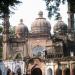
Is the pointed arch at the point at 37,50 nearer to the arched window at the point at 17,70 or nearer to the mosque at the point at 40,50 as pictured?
the mosque at the point at 40,50

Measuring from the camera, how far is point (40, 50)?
6256cm

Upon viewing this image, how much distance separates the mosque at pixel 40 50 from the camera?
49.5 metres

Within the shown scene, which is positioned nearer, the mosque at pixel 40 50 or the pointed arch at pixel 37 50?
the mosque at pixel 40 50

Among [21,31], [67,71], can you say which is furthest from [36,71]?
[21,31]

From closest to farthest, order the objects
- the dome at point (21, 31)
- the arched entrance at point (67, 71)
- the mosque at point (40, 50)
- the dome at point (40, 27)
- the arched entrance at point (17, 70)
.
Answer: the arched entrance at point (67, 71) → the mosque at point (40, 50) → the arched entrance at point (17, 70) → the dome at point (40, 27) → the dome at point (21, 31)

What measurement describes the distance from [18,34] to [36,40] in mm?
4940

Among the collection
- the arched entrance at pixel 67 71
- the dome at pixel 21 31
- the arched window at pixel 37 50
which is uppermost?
the dome at pixel 21 31

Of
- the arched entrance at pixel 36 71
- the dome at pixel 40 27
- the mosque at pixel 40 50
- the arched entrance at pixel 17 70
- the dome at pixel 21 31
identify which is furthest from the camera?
the dome at pixel 21 31

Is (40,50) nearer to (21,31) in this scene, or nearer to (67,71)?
(21,31)

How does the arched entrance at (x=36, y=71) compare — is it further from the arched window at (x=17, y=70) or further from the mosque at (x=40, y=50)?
the arched window at (x=17, y=70)

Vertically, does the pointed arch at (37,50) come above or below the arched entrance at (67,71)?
above

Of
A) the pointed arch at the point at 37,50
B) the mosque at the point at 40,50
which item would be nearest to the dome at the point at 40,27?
the mosque at the point at 40,50

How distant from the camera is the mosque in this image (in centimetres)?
4948

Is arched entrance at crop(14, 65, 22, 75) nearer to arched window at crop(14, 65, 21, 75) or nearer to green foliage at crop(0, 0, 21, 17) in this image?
arched window at crop(14, 65, 21, 75)
